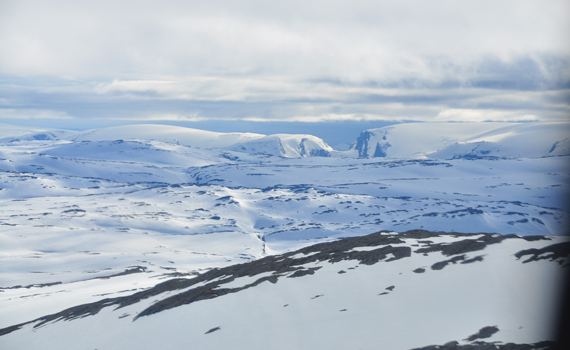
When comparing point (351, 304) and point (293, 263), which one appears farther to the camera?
Result: point (293, 263)

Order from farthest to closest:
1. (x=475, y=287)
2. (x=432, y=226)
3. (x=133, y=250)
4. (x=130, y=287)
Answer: (x=432, y=226)
(x=133, y=250)
(x=130, y=287)
(x=475, y=287)

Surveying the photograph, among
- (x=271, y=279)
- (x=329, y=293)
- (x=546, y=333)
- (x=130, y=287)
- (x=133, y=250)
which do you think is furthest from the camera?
(x=133, y=250)

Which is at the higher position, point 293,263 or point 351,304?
point 351,304

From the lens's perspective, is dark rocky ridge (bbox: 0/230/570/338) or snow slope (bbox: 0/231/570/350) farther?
dark rocky ridge (bbox: 0/230/570/338)

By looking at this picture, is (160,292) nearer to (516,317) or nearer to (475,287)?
(475,287)

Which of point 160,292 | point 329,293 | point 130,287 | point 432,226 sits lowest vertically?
point 432,226

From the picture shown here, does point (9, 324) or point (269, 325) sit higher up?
point (269, 325)

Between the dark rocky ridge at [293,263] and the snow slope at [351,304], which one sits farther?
the dark rocky ridge at [293,263]

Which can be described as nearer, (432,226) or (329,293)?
(329,293)

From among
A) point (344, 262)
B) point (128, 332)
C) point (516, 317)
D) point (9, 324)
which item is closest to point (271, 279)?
point (344, 262)
